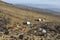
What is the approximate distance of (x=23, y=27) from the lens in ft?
66.3

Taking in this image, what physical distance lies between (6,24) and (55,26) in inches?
147

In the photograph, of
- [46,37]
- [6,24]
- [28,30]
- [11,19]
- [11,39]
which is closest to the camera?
[11,39]

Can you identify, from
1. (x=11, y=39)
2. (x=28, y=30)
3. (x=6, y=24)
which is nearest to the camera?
(x=11, y=39)

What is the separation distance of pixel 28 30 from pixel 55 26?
225 centimetres

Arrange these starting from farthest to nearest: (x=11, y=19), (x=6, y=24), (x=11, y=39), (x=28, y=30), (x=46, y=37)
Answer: (x=11, y=19) → (x=6, y=24) → (x=28, y=30) → (x=46, y=37) → (x=11, y=39)

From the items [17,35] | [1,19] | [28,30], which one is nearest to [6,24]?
[1,19]

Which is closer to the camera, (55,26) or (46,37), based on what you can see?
(46,37)

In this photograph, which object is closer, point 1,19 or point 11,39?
point 11,39

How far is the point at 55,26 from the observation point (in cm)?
2012

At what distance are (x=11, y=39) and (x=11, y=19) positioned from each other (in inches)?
238

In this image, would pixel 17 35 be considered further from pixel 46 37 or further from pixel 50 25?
pixel 50 25

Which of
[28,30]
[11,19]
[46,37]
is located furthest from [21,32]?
Result: [11,19]

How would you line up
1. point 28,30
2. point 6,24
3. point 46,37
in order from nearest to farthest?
1. point 46,37
2. point 28,30
3. point 6,24

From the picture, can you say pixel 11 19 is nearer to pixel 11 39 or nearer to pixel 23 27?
pixel 23 27
